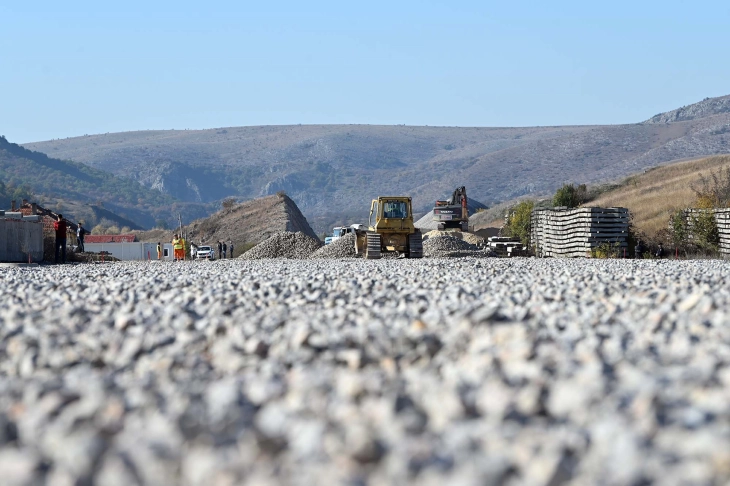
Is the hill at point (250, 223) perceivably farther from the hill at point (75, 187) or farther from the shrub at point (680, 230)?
the hill at point (75, 187)

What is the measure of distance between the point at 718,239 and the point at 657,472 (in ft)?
77.6

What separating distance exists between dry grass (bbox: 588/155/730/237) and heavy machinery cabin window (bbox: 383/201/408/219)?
346 inches

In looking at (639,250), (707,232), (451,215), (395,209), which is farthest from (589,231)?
(451,215)

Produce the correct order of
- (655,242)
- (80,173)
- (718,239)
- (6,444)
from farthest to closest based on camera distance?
(80,173)
(655,242)
(718,239)
(6,444)

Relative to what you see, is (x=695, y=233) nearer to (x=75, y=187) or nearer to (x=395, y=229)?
(x=395, y=229)

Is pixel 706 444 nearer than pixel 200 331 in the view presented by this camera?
Yes

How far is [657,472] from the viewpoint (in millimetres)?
3201

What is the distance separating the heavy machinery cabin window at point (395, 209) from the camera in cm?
2927

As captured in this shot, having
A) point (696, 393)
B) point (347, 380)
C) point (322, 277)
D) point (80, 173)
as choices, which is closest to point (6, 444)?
point (347, 380)

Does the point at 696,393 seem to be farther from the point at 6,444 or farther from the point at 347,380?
the point at 6,444

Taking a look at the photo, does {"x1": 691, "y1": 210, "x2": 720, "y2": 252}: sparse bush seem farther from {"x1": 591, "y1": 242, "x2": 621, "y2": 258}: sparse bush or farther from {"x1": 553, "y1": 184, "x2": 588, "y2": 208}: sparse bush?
{"x1": 553, "y1": 184, "x2": 588, "y2": 208}: sparse bush

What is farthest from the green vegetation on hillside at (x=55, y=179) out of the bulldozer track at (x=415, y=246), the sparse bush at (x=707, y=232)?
the sparse bush at (x=707, y=232)

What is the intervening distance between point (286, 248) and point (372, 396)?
3322cm

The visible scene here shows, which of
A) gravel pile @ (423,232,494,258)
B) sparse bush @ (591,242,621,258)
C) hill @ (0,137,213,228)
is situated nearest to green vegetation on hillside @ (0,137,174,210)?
hill @ (0,137,213,228)
